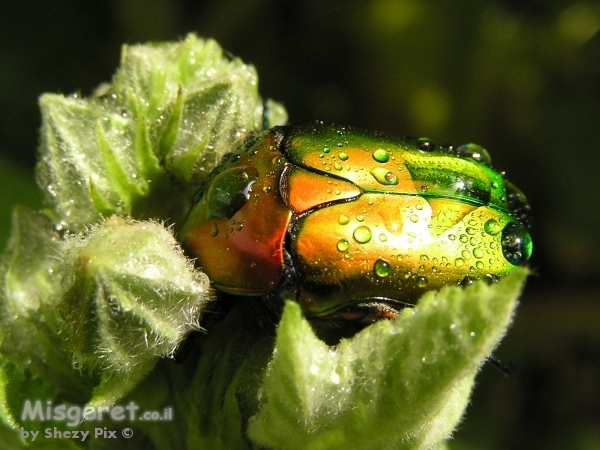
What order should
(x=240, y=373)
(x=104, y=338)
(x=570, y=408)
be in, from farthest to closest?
(x=570, y=408) < (x=240, y=373) < (x=104, y=338)

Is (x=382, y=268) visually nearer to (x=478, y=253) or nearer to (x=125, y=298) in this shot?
(x=478, y=253)


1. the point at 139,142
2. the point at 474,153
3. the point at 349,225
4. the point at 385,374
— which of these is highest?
the point at 139,142

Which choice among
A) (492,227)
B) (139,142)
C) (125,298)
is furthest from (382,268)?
(139,142)

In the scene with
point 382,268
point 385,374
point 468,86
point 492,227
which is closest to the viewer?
point 385,374

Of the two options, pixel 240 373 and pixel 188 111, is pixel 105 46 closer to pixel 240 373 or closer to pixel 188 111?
pixel 188 111

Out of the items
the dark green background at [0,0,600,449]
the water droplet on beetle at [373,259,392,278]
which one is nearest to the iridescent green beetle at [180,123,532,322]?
the water droplet on beetle at [373,259,392,278]

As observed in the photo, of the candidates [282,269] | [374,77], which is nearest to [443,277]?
[282,269]
